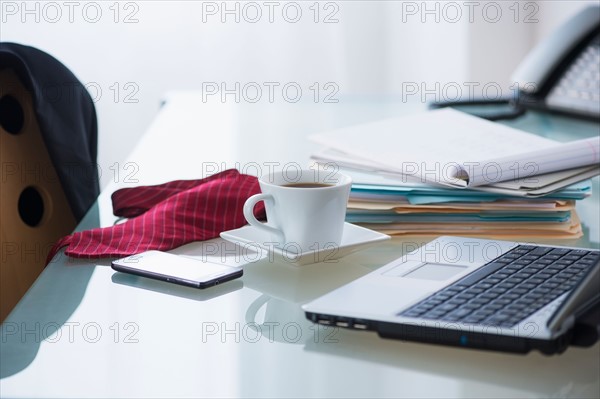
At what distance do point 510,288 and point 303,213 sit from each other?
8.6 inches

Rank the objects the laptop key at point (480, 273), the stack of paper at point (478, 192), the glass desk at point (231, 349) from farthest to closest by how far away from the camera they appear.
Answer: the stack of paper at point (478, 192) < the laptop key at point (480, 273) < the glass desk at point (231, 349)

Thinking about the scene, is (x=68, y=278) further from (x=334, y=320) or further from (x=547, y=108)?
(x=547, y=108)

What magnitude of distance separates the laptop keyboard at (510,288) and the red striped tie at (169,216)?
313 millimetres

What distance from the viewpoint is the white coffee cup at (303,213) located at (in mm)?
810

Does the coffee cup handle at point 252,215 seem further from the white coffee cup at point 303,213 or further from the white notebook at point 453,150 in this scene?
the white notebook at point 453,150

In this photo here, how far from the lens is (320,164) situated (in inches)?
43.9

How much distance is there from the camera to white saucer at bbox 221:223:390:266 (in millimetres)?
816

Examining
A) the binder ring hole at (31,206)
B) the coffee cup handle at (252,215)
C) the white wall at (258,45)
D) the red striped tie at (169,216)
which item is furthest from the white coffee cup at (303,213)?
the white wall at (258,45)

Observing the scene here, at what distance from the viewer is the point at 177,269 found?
79cm

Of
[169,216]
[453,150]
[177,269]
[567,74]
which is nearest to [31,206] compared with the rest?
[169,216]

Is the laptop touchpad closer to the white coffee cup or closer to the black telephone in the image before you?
the white coffee cup

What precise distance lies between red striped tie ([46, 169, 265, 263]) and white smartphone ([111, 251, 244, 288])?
4 cm

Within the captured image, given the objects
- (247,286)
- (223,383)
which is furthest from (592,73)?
(223,383)

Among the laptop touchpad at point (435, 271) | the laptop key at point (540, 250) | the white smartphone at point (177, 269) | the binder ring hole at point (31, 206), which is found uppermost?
the laptop key at point (540, 250)
